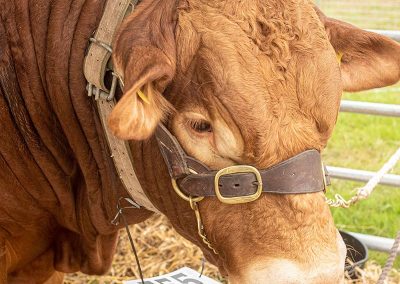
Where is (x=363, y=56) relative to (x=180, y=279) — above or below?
above

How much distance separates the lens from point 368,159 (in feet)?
20.9

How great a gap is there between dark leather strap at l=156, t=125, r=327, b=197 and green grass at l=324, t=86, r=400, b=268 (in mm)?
2406

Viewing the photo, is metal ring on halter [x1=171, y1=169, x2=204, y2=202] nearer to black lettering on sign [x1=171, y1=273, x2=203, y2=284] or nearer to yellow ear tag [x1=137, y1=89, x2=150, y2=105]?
yellow ear tag [x1=137, y1=89, x2=150, y2=105]

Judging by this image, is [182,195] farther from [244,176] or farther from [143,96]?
[143,96]

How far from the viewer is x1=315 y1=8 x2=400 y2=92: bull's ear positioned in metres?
2.54

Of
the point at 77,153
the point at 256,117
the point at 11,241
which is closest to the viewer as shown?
the point at 256,117

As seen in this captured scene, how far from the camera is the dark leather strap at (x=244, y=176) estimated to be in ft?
6.81

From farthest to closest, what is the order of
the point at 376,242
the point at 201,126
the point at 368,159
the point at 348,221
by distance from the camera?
1. the point at 368,159
2. the point at 348,221
3. the point at 376,242
4. the point at 201,126

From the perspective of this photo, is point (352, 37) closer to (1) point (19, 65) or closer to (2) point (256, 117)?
(2) point (256, 117)

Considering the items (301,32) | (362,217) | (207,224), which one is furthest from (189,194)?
(362,217)

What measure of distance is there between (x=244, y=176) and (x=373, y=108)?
260 centimetres

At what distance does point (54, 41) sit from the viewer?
257cm

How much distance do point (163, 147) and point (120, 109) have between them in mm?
344

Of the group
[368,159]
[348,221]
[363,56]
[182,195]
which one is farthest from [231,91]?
[368,159]
